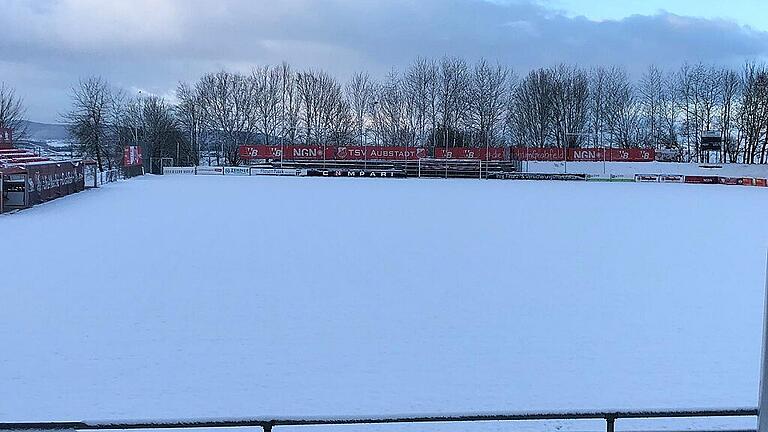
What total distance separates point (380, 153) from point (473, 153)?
25.7 ft

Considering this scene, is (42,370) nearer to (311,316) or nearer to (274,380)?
(274,380)

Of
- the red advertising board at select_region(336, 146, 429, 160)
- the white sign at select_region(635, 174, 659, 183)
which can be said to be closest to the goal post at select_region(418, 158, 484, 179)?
the red advertising board at select_region(336, 146, 429, 160)

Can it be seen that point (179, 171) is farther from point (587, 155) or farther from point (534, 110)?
point (534, 110)

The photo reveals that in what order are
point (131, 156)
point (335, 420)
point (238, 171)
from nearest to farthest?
point (335, 420), point (131, 156), point (238, 171)

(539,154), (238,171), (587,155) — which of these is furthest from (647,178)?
(238,171)

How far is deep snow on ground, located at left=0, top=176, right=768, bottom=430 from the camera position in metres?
7.12

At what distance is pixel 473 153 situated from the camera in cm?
6725

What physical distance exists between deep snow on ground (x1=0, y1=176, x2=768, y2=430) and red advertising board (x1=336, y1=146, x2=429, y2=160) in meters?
46.1

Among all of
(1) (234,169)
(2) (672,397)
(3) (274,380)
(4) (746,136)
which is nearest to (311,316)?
(3) (274,380)

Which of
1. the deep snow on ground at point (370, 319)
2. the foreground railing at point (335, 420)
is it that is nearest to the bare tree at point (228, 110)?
the deep snow on ground at point (370, 319)

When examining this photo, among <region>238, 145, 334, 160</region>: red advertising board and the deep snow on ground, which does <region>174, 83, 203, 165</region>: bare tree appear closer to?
<region>238, 145, 334, 160</region>: red advertising board

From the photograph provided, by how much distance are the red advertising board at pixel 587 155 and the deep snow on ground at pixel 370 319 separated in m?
45.7

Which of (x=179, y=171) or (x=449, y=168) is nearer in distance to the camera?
(x=179, y=171)

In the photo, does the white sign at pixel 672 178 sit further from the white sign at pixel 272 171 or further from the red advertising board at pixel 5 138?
the red advertising board at pixel 5 138
